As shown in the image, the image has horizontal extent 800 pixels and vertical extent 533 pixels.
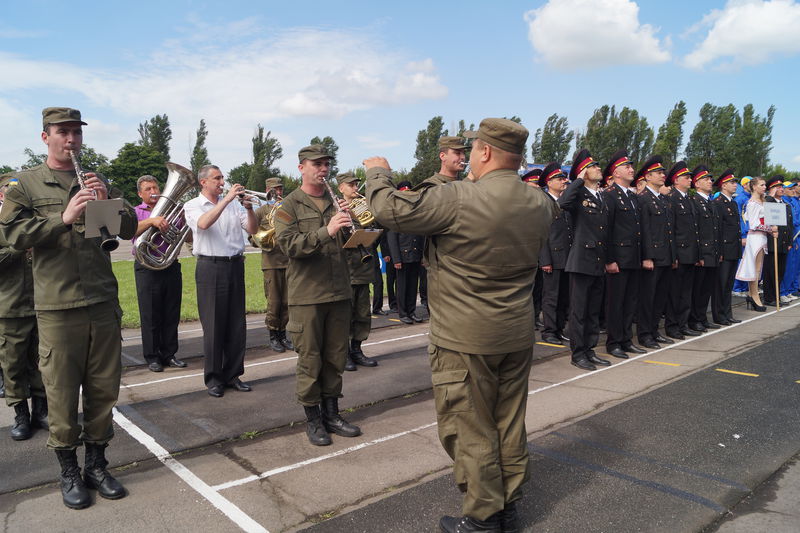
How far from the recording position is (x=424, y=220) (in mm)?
2766

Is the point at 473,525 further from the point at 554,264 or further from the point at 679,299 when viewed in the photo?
the point at 679,299

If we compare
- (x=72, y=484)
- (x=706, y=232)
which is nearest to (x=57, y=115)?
(x=72, y=484)

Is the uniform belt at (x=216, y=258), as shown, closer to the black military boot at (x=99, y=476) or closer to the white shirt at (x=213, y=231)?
the white shirt at (x=213, y=231)

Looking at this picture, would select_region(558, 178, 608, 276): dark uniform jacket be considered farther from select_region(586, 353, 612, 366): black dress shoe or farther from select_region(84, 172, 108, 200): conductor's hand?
select_region(84, 172, 108, 200): conductor's hand

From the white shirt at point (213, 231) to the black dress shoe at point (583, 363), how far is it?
14.0 ft

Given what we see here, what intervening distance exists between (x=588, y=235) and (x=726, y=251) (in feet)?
13.4

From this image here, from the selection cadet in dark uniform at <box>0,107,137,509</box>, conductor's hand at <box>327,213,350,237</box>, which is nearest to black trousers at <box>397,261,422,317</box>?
conductor's hand at <box>327,213,350,237</box>

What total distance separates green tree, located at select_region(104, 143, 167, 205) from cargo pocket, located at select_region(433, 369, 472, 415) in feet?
176

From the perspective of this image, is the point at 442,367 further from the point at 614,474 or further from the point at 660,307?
the point at 660,307

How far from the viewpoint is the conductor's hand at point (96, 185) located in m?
3.28

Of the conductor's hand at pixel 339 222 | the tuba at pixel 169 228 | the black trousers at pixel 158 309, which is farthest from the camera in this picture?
the black trousers at pixel 158 309

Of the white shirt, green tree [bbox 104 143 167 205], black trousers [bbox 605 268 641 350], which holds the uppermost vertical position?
green tree [bbox 104 143 167 205]

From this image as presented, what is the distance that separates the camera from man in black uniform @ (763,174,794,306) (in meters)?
11.1

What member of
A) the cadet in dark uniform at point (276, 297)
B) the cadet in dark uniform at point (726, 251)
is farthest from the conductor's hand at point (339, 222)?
the cadet in dark uniform at point (726, 251)
